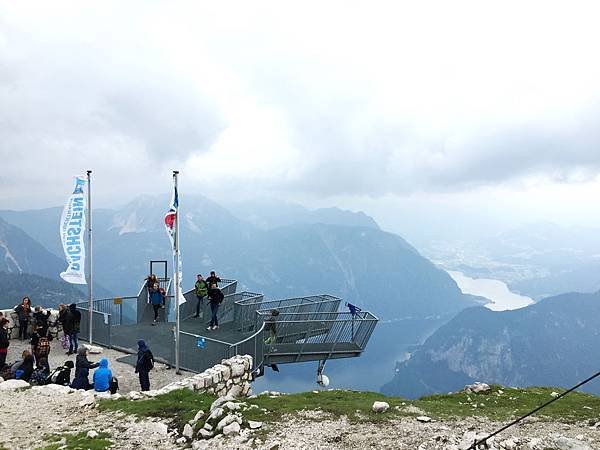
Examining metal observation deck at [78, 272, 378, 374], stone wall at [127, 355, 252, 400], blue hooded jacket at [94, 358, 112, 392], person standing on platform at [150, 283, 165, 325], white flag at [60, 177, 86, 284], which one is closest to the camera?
stone wall at [127, 355, 252, 400]

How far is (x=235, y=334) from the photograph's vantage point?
1998 centimetres

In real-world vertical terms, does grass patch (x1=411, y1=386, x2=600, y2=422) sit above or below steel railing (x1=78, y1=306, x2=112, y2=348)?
below

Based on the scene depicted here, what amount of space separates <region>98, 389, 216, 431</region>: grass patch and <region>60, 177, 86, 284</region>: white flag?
806cm

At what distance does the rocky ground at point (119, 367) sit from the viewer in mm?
14703

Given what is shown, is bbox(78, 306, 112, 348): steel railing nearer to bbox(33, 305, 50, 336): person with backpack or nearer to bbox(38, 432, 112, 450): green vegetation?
bbox(33, 305, 50, 336): person with backpack

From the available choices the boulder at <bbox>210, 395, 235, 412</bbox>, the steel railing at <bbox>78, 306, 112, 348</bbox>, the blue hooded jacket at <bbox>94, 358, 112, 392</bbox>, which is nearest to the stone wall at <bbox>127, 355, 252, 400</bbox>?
the blue hooded jacket at <bbox>94, 358, 112, 392</bbox>

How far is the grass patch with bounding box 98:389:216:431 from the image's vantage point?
10219 mm

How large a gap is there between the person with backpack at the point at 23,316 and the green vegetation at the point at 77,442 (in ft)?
37.9

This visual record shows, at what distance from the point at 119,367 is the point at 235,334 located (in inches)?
209

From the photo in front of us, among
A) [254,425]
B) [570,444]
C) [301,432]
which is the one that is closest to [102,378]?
[254,425]

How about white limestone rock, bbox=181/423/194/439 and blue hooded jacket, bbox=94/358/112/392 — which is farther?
blue hooded jacket, bbox=94/358/112/392

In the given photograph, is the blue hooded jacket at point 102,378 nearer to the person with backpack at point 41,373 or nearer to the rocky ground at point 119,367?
the rocky ground at point 119,367

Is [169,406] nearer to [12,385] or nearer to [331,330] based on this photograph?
[12,385]

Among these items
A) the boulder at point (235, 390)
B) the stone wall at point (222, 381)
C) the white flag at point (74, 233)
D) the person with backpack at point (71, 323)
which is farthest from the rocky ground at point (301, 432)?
the white flag at point (74, 233)
